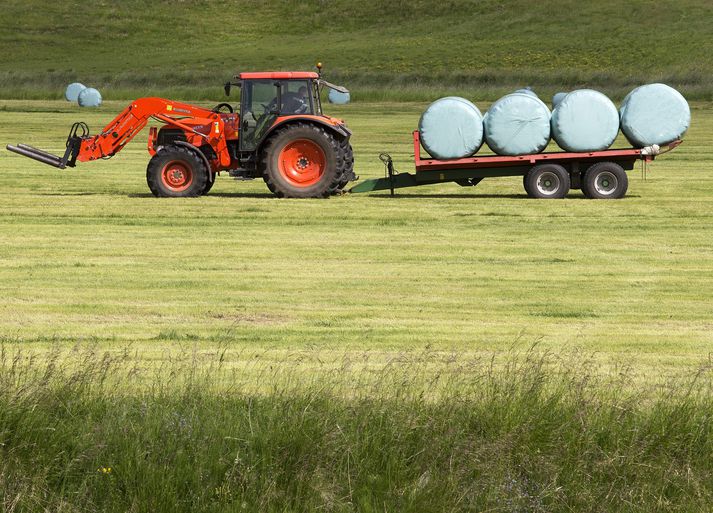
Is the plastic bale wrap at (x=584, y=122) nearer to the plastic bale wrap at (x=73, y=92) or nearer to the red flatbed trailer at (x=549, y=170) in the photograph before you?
the red flatbed trailer at (x=549, y=170)

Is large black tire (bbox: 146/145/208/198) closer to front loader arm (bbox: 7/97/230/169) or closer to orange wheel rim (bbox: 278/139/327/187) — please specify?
front loader arm (bbox: 7/97/230/169)

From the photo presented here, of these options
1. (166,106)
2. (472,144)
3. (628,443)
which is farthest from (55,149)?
(628,443)

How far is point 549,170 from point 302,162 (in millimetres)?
3831

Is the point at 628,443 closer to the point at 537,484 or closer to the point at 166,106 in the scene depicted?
the point at 537,484

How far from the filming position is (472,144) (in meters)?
19.4

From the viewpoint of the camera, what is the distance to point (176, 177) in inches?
780

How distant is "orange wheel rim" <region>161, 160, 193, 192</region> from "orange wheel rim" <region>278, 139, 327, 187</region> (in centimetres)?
150

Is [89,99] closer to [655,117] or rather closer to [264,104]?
[264,104]

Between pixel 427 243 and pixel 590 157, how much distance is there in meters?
5.07

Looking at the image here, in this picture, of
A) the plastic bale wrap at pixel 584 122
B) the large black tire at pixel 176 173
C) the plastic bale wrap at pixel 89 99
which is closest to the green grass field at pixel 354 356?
the large black tire at pixel 176 173

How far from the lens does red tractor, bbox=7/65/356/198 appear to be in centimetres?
1930

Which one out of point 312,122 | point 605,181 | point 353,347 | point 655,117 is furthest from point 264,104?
point 353,347

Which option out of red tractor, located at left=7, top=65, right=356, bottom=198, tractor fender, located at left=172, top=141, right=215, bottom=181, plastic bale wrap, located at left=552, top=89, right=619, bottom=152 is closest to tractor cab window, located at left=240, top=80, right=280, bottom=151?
red tractor, located at left=7, top=65, right=356, bottom=198

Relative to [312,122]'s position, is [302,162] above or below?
below
